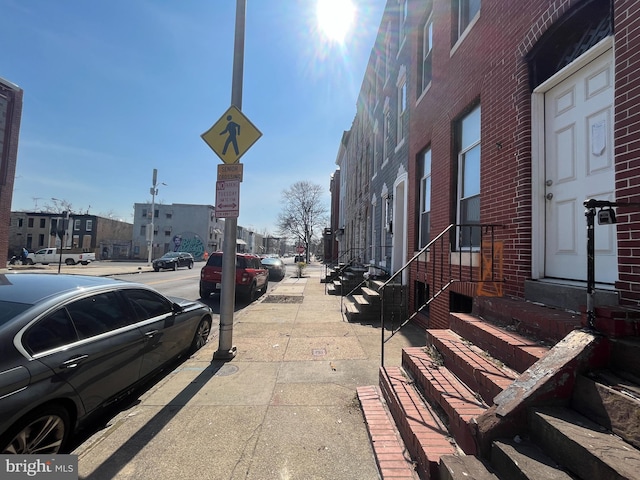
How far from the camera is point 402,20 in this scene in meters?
9.91

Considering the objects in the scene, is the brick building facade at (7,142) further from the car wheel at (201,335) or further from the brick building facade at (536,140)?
the brick building facade at (536,140)

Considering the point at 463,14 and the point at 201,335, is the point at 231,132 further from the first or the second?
the point at 463,14

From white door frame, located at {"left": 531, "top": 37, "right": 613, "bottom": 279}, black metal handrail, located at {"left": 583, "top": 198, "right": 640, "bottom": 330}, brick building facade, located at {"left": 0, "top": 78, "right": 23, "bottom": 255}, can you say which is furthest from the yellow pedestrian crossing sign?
brick building facade, located at {"left": 0, "top": 78, "right": 23, "bottom": 255}

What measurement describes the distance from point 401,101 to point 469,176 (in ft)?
17.8

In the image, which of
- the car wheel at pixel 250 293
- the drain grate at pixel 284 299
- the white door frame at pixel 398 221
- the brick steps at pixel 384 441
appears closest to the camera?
the brick steps at pixel 384 441

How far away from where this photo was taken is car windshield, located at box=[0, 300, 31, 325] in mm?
2668

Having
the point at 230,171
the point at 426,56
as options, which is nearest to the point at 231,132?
the point at 230,171

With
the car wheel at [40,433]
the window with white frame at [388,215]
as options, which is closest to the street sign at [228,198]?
the car wheel at [40,433]

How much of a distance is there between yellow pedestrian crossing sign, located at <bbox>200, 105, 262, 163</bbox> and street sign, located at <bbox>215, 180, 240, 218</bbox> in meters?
0.40

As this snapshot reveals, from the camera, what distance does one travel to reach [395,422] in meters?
3.14

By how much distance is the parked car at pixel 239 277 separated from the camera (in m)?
11.3

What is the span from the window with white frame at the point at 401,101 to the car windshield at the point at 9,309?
923 cm

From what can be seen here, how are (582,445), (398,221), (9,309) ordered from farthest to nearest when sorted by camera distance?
(398,221)
(9,309)
(582,445)

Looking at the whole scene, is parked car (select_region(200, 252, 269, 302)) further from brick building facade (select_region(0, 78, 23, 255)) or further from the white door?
brick building facade (select_region(0, 78, 23, 255))
